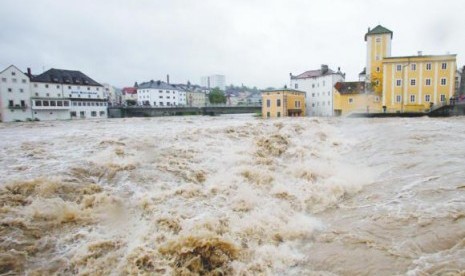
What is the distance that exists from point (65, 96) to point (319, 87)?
4911 centimetres

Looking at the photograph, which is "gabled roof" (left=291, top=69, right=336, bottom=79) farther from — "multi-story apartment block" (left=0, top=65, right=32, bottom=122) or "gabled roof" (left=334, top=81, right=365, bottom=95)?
"multi-story apartment block" (left=0, top=65, right=32, bottom=122)

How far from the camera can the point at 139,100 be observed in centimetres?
8731

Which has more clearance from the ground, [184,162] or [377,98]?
[377,98]

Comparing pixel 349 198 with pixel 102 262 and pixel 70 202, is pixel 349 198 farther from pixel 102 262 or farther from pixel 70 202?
pixel 70 202

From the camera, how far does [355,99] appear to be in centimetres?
4228

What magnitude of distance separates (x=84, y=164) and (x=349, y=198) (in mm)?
7905

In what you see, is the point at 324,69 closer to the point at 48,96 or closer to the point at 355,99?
the point at 355,99

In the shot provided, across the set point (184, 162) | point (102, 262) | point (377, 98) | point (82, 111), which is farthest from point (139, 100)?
point (102, 262)

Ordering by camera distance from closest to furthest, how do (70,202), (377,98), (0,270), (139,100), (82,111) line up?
(0,270)
(70,202)
(377,98)
(82,111)
(139,100)

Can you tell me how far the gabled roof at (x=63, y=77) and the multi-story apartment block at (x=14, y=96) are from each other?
2.97m

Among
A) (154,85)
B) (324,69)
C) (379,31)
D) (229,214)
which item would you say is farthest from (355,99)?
(154,85)

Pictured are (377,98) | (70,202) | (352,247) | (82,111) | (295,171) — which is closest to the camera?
(352,247)

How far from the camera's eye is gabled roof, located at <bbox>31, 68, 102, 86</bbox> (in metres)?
55.8

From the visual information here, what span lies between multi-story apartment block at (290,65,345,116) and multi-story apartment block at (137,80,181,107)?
142 ft
